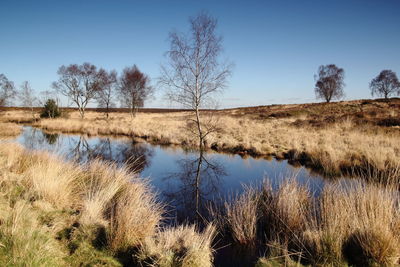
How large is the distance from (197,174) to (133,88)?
25463mm

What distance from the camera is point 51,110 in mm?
30156

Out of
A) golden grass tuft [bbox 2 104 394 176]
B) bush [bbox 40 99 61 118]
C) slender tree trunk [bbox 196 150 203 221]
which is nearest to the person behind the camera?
slender tree trunk [bbox 196 150 203 221]

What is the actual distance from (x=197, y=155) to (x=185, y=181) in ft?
15.0

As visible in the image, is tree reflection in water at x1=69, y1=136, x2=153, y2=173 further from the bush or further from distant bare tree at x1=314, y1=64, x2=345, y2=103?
distant bare tree at x1=314, y1=64, x2=345, y2=103

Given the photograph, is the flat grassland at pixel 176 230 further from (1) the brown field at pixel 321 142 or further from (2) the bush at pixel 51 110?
(2) the bush at pixel 51 110

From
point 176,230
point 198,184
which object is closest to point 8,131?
point 198,184

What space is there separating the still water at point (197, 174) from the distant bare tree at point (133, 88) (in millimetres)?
19521

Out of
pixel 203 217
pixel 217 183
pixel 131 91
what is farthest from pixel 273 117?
pixel 203 217

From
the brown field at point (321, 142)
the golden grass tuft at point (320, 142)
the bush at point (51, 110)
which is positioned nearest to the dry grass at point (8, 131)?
the brown field at point (321, 142)

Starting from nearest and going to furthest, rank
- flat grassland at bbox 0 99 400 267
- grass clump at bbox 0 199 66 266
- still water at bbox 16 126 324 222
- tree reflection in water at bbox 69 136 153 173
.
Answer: grass clump at bbox 0 199 66 266 → flat grassland at bbox 0 99 400 267 → still water at bbox 16 126 324 222 → tree reflection in water at bbox 69 136 153 173

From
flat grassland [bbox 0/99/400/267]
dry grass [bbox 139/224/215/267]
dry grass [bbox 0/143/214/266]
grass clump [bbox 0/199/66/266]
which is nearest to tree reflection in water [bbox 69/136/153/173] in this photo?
flat grassland [bbox 0/99/400/267]

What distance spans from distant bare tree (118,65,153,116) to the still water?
19.5m

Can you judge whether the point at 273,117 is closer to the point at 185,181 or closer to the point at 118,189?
the point at 185,181

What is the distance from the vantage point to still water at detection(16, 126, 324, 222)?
6.33 m
